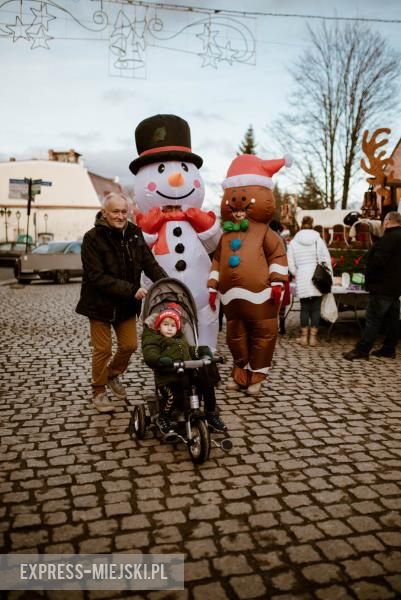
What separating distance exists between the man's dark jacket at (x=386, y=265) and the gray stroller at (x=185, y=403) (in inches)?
131

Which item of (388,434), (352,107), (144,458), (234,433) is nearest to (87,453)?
(144,458)

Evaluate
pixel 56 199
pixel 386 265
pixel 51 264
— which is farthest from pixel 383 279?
pixel 56 199

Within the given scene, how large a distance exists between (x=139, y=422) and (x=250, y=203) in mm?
2441

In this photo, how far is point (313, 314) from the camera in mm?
8312

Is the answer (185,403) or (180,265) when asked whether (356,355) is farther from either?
(185,403)

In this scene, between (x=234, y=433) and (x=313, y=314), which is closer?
(x=234, y=433)

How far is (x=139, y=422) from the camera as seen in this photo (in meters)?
4.14

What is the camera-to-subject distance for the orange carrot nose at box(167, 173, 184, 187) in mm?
5615

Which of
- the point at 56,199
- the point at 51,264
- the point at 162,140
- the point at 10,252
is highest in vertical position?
the point at 56,199

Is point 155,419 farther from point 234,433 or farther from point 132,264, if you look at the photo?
point 132,264

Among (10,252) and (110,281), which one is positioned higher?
(10,252)

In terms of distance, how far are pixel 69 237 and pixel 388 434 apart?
43743 mm

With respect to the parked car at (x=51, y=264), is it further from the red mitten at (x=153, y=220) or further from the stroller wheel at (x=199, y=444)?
the stroller wheel at (x=199, y=444)

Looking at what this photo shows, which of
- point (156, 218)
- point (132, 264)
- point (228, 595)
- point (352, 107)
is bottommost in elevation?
point (228, 595)
